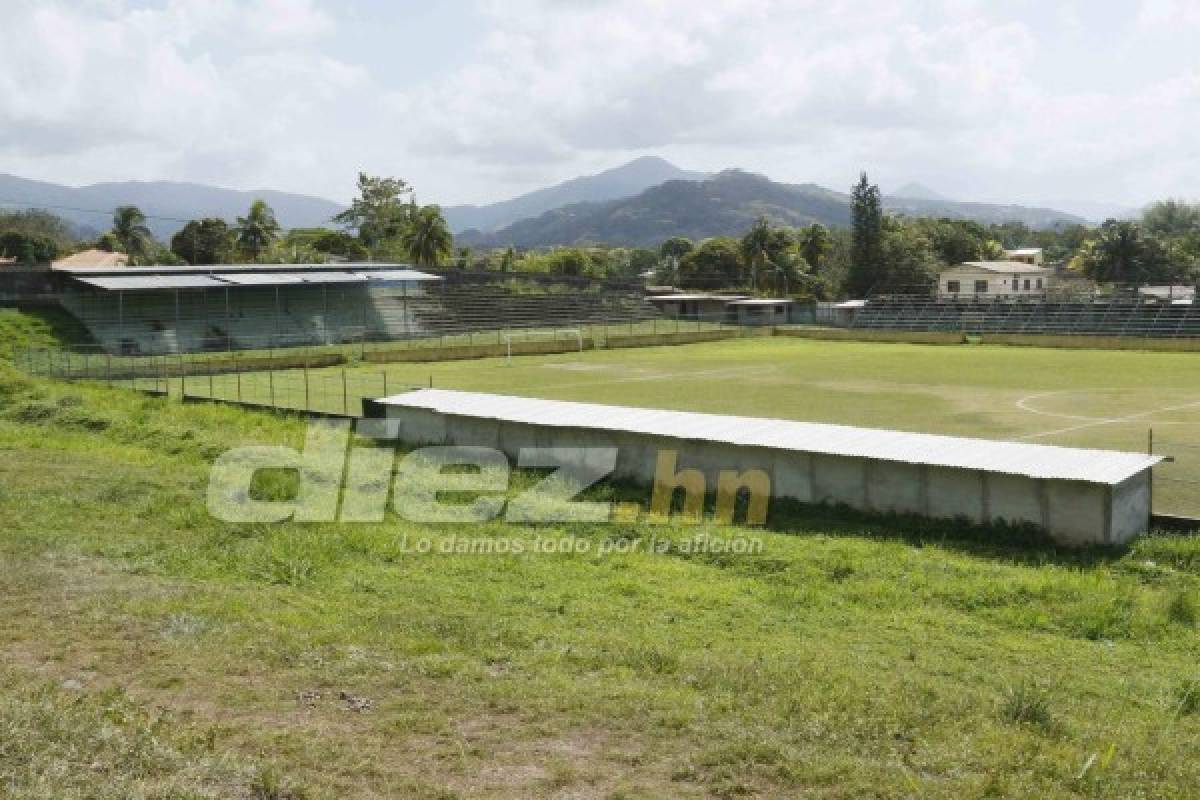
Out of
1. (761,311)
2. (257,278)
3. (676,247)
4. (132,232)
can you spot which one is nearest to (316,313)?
(257,278)

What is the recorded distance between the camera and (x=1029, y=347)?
55500 mm

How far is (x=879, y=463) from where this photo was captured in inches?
617

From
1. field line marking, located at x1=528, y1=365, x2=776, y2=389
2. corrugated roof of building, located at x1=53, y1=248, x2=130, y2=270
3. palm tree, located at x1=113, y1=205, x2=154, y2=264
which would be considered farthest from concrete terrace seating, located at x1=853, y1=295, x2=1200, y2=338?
palm tree, located at x1=113, y1=205, x2=154, y2=264

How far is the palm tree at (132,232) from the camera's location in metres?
96.1

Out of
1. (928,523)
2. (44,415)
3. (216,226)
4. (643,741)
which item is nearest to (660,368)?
(44,415)

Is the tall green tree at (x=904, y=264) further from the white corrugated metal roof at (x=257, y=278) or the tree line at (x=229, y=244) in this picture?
the white corrugated metal roof at (x=257, y=278)

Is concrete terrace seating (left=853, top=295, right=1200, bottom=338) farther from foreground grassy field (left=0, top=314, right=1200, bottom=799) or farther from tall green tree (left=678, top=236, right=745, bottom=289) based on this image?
foreground grassy field (left=0, top=314, right=1200, bottom=799)

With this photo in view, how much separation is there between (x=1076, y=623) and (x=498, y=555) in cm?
655

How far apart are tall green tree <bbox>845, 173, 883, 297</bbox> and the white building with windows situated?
19.5 ft

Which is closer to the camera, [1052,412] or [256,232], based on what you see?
[1052,412]

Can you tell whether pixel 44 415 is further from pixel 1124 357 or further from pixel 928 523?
pixel 1124 357

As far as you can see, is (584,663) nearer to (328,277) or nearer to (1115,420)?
(1115,420)

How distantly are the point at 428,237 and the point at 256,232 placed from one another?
1415 cm

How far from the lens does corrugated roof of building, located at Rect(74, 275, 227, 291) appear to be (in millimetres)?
55344
